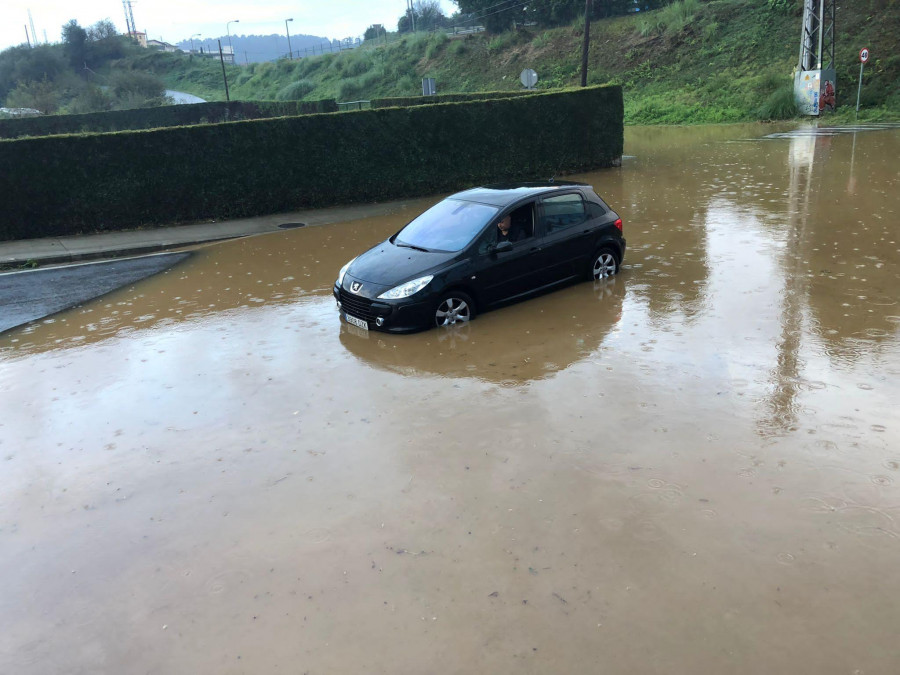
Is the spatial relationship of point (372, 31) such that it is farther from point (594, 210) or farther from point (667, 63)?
point (594, 210)

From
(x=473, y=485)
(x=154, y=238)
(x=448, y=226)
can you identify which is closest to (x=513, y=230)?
(x=448, y=226)

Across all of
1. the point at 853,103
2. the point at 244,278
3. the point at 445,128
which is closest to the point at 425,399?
the point at 244,278

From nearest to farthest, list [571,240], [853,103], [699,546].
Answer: [699,546]
[571,240]
[853,103]

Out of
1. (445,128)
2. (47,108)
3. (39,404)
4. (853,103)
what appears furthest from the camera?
(47,108)

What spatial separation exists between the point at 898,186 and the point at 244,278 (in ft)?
47.3

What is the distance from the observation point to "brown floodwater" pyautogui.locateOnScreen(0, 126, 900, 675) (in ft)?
13.2

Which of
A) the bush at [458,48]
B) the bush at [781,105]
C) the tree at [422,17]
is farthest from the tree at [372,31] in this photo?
the bush at [781,105]

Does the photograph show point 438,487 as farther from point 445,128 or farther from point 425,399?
point 445,128

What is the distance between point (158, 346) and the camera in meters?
9.05

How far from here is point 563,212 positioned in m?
9.86

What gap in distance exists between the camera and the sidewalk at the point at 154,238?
14602 millimetres

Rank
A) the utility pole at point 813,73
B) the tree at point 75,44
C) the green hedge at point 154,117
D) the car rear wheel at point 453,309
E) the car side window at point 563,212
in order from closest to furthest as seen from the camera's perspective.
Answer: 1. the car rear wheel at point 453,309
2. the car side window at point 563,212
3. the utility pole at point 813,73
4. the green hedge at point 154,117
5. the tree at point 75,44

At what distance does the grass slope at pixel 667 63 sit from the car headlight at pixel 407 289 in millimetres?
29025

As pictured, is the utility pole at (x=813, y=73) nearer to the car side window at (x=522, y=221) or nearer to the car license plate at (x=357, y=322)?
the car side window at (x=522, y=221)
